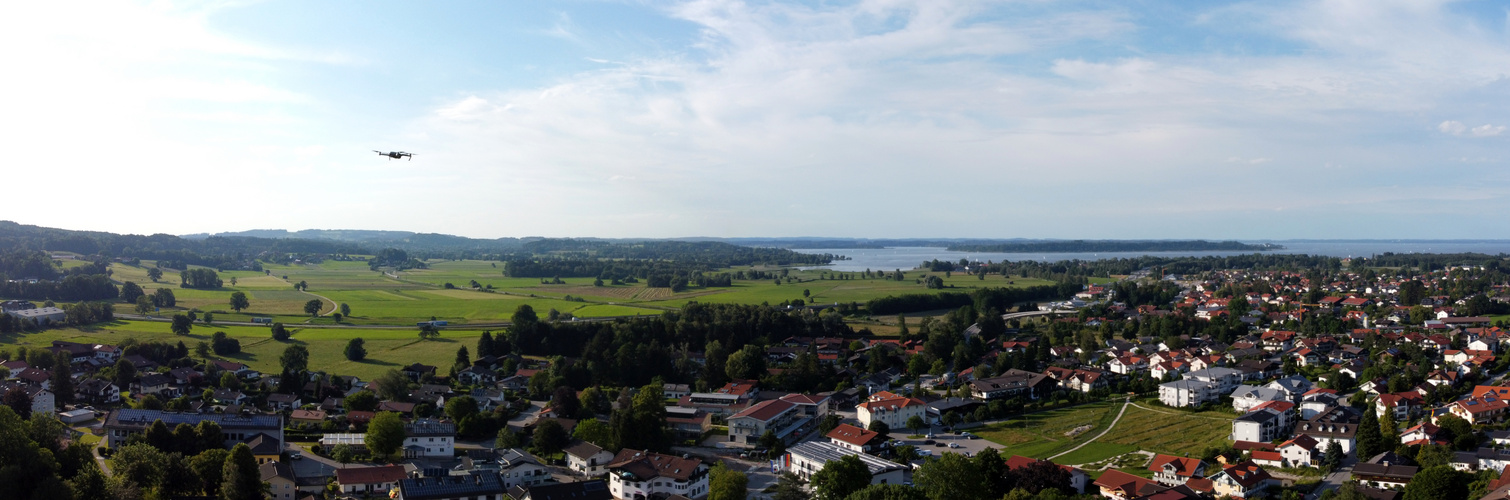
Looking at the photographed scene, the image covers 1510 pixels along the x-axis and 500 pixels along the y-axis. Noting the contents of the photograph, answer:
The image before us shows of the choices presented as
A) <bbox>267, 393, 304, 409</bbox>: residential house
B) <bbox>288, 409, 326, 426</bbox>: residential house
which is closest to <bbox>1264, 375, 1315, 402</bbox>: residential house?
<bbox>288, 409, 326, 426</bbox>: residential house

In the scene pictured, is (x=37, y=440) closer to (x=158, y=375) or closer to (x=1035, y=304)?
(x=158, y=375)

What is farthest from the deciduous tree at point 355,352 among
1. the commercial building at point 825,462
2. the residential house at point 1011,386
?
the residential house at point 1011,386

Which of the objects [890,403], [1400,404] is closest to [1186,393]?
[1400,404]

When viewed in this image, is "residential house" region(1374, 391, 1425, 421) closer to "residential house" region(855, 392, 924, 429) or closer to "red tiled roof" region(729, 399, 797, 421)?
"residential house" region(855, 392, 924, 429)

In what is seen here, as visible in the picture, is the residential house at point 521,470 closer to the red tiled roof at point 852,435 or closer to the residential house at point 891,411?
the red tiled roof at point 852,435

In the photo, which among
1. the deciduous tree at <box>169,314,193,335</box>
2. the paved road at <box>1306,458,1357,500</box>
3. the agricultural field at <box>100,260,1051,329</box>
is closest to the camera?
the paved road at <box>1306,458,1357,500</box>

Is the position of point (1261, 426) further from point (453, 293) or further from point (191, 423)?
point (453, 293)
